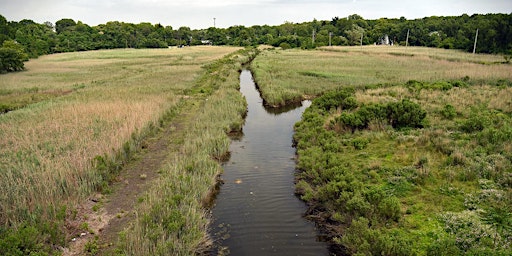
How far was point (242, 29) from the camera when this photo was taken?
15938 centimetres

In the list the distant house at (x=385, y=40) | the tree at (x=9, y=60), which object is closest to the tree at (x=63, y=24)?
the tree at (x=9, y=60)

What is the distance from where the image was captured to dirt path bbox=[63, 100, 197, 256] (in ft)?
27.9

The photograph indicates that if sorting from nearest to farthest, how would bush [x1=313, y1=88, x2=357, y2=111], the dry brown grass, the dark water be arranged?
the dark water < the dry brown grass < bush [x1=313, y1=88, x2=357, y2=111]

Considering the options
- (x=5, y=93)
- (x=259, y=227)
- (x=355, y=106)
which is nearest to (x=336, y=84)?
(x=355, y=106)

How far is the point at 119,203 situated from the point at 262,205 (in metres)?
4.71

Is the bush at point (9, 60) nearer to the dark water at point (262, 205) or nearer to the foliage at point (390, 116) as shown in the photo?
the dark water at point (262, 205)

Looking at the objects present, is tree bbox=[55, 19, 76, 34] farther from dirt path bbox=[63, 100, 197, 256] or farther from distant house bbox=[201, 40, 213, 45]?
dirt path bbox=[63, 100, 197, 256]

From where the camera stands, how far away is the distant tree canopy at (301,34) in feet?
230

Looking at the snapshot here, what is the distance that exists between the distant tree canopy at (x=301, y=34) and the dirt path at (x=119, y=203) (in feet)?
177

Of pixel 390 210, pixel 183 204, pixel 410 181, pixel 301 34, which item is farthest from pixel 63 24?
pixel 390 210

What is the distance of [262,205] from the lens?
11.3m

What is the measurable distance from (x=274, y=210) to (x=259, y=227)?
1.18 meters

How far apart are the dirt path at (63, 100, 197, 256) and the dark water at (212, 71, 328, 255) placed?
2776 millimetres

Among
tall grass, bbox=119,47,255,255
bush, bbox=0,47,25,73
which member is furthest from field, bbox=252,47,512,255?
bush, bbox=0,47,25,73
